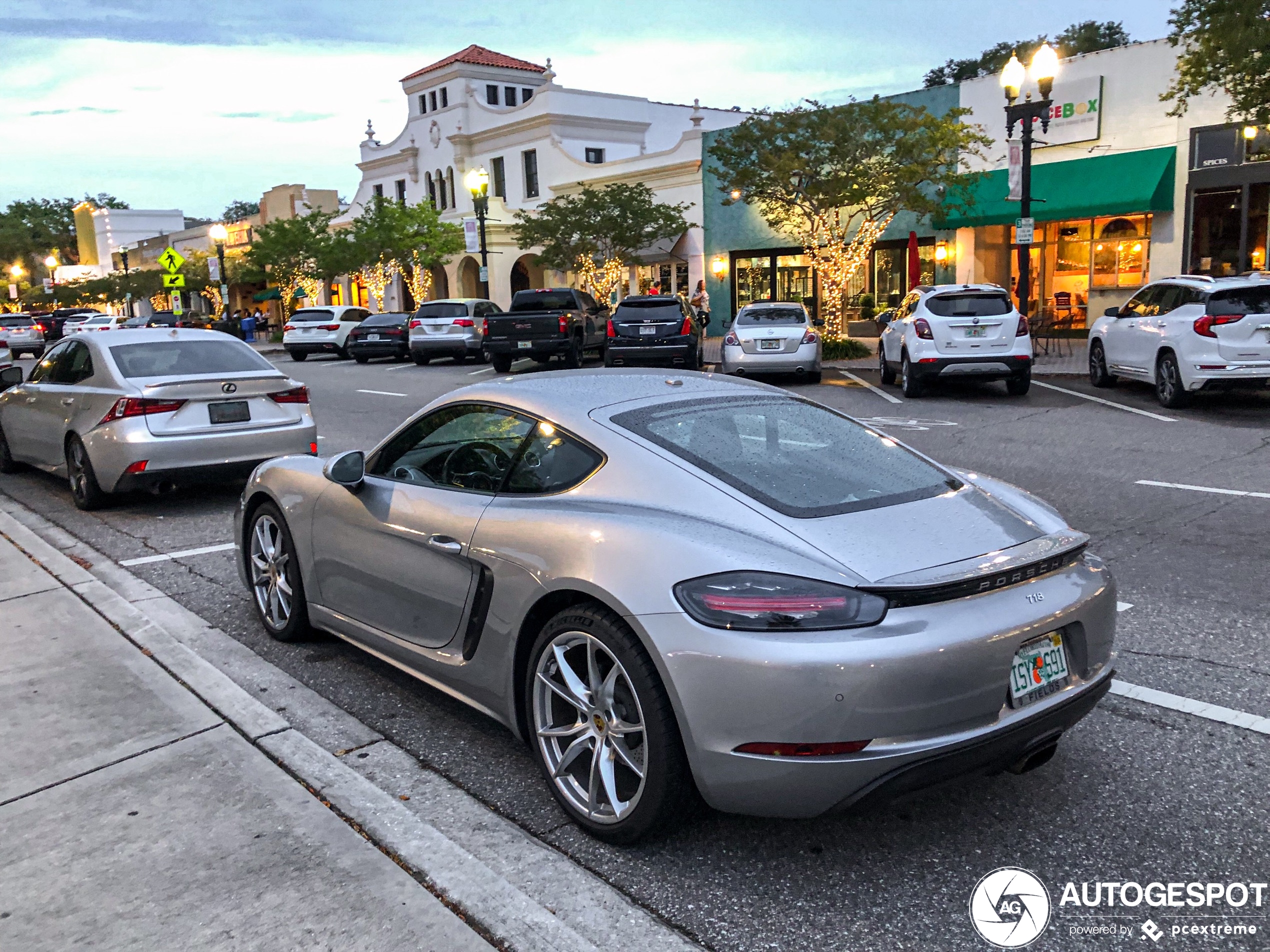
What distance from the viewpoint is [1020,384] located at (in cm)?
1605

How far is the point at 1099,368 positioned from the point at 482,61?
134 feet

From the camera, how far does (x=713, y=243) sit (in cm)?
3644

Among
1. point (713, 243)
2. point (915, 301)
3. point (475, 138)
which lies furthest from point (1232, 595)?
point (475, 138)

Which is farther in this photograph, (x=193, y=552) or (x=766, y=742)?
(x=193, y=552)

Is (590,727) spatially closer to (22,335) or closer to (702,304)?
(702,304)

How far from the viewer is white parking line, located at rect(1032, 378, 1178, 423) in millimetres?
13109

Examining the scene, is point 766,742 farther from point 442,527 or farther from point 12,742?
point 12,742

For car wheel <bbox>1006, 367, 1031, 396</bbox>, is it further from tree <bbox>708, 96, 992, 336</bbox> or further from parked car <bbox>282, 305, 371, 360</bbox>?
parked car <bbox>282, 305, 371, 360</bbox>

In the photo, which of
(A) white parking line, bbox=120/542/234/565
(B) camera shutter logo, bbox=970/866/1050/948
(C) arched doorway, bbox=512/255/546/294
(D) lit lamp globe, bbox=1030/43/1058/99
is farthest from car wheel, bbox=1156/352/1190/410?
(C) arched doorway, bbox=512/255/546/294

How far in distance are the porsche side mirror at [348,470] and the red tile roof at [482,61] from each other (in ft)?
160

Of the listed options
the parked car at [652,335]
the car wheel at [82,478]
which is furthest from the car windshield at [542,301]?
the car wheel at [82,478]

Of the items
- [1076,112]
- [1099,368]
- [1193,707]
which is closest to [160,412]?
[1193,707]

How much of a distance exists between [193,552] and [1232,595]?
6699 mm

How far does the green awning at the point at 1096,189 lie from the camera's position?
80.1ft
